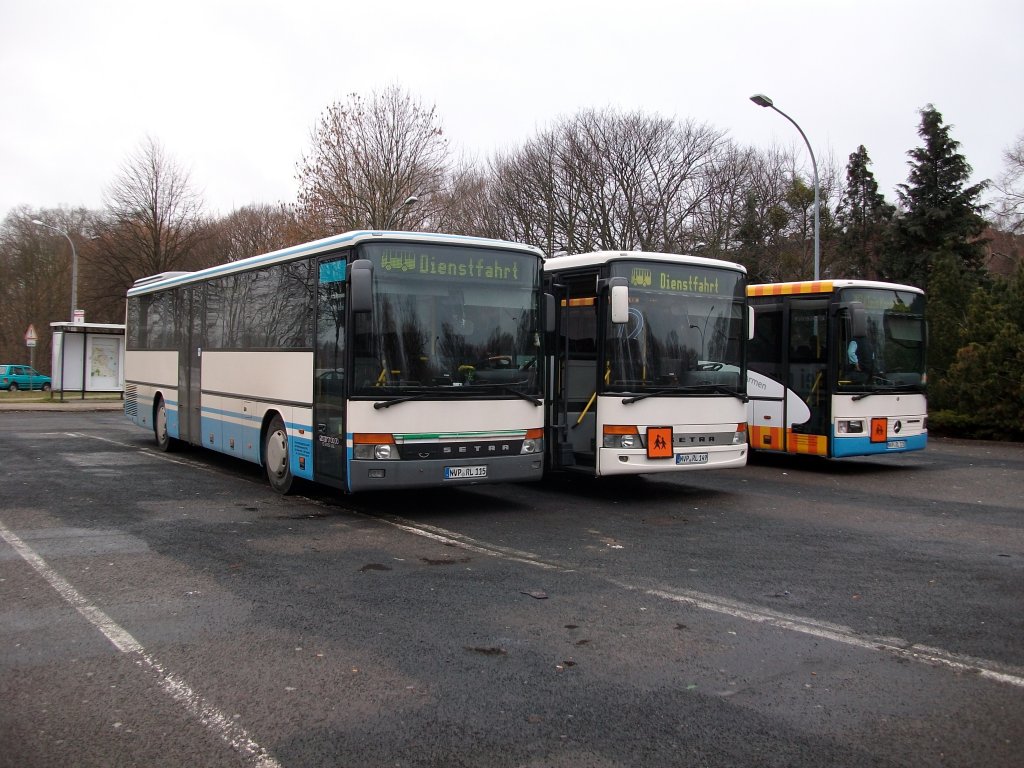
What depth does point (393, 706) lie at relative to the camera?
15.3 ft

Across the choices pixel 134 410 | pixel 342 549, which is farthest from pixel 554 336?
pixel 134 410

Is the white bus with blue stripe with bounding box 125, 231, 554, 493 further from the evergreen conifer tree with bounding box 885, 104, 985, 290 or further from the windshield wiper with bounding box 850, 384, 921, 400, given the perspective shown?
the evergreen conifer tree with bounding box 885, 104, 985, 290

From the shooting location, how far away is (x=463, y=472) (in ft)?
33.5

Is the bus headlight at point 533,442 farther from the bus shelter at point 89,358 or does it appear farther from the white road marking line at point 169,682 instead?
the bus shelter at point 89,358

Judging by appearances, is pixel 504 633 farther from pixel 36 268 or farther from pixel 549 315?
pixel 36 268

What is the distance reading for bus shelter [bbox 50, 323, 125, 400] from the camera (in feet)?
113

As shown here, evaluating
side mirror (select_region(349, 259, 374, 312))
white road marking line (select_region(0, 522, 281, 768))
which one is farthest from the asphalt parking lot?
side mirror (select_region(349, 259, 374, 312))

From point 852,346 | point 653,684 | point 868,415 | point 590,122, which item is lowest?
point 653,684

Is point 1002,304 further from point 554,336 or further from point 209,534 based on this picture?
point 209,534

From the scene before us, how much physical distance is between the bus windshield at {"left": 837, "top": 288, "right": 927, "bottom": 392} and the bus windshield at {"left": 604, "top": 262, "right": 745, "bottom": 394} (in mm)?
3523

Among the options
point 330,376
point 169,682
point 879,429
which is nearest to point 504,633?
point 169,682

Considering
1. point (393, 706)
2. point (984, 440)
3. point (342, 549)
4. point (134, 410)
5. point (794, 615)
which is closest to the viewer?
point (393, 706)

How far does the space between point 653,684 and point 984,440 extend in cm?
1933

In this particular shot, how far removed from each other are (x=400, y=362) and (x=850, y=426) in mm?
8223
